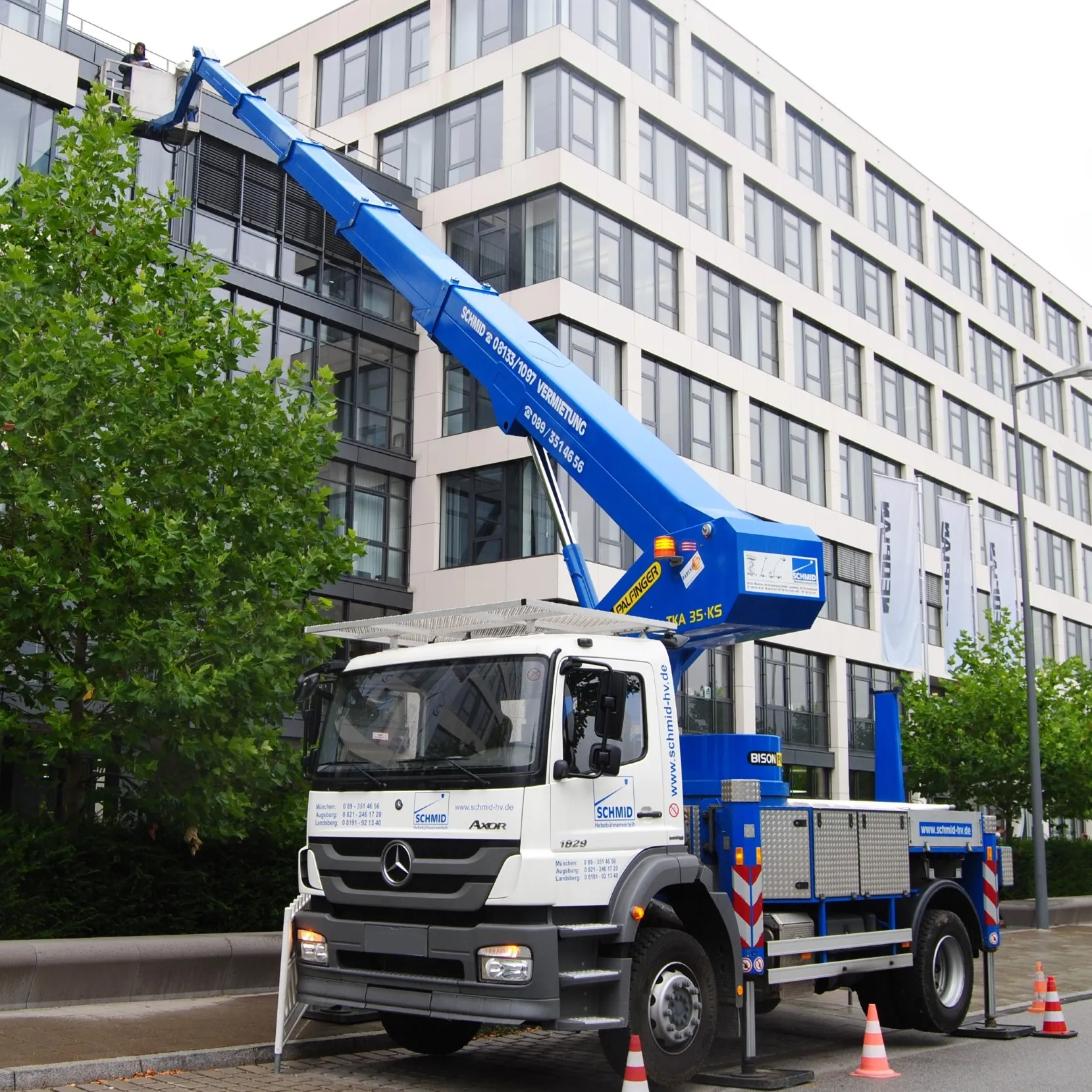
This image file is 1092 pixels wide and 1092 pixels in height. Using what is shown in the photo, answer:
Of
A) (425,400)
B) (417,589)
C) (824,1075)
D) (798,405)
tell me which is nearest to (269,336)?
(425,400)

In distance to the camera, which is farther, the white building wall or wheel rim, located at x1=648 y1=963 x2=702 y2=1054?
the white building wall

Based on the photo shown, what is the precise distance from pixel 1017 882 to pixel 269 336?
19979mm

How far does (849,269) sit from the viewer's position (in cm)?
4031

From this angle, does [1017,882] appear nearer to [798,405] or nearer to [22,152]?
[798,405]

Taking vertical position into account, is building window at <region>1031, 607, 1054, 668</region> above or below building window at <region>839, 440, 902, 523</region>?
below

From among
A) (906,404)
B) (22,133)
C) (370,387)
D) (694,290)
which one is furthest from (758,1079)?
(906,404)

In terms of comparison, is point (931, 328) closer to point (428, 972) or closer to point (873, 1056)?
point (873, 1056)

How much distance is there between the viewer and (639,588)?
10328 millimetres

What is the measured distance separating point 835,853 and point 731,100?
3001 centimetres

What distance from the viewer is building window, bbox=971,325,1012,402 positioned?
46.5 meters

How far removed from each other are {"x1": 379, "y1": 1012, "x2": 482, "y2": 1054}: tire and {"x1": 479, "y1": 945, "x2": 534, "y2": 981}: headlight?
210 cm

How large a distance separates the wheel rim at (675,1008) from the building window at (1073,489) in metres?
46.4

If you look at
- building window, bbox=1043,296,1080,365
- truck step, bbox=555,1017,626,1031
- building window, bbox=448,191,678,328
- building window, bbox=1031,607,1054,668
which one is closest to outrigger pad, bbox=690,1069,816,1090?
truck step, bbox=555,1017,626,1031

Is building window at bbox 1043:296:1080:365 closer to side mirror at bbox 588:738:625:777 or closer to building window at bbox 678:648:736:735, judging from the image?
building window at bbox 678:648:736:735
